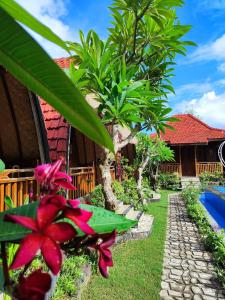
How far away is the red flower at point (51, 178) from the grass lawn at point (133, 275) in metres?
4.49

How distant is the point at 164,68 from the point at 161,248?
5253mm

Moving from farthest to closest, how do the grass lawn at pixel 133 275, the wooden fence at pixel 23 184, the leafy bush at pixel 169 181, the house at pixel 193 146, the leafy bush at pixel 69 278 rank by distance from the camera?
the house at pixel 193 146
the leafy bush at pixel 169 181
the grass lawn at pixel 133 275
the leafy bush at pixel 69 278
the wooden fence at pixel 23 184

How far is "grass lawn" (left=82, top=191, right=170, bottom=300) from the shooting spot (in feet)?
15.3

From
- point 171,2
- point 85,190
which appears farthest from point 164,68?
point 85,190

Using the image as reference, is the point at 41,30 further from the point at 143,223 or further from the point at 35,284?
the point at 143,223

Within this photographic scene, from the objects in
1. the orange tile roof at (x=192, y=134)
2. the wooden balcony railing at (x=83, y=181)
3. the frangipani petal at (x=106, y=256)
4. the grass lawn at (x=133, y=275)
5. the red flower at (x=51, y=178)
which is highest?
the orange tile roof at (x=192, y=134)

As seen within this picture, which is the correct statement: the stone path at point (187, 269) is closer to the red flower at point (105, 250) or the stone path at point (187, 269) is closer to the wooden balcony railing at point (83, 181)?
the wooden balcony railing at point (83, 181)

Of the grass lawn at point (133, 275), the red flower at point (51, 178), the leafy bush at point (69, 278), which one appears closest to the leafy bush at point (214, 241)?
the grass lawn at point (133, 275)

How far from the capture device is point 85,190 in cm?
808

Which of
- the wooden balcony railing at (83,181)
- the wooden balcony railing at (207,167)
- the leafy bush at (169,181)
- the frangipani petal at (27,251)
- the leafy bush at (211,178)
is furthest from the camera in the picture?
the wooden balcony railing at (207,167)

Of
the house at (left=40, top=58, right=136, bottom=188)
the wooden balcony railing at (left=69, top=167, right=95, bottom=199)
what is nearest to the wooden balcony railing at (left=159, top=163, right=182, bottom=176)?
the house at (left=40, top=58, right=136, bottom=188)

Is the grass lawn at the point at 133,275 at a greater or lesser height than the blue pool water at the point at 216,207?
greater

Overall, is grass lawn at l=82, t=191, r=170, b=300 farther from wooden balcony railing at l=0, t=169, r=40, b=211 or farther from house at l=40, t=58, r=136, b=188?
house at l=40, t=58, r=136, b=188

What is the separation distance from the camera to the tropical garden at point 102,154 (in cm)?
39
